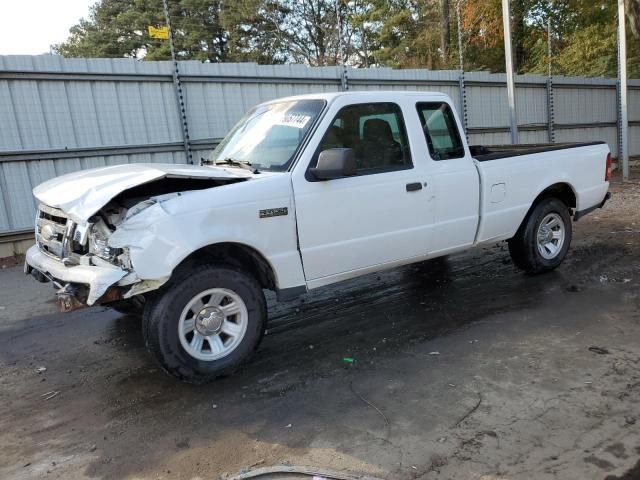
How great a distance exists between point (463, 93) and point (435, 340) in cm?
1051

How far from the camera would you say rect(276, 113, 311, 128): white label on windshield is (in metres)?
4.47

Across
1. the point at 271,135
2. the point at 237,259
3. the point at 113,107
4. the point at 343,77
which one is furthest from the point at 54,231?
the point at 343,77

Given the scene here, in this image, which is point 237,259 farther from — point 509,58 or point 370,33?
point 370,33

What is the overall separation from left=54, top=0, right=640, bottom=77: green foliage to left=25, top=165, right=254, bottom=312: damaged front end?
20.7 m

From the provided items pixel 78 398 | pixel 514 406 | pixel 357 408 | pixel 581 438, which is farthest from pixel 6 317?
pixel 581 438

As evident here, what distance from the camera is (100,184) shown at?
3.88 metres

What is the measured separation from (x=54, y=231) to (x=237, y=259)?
1.45 meters

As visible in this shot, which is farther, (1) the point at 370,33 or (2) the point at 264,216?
(1) the point at 370,33

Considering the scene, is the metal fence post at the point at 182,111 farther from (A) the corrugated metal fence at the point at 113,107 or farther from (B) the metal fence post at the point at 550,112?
(B) the metal fence post at the point at 550,112

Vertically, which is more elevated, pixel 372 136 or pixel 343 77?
pixel 343 77

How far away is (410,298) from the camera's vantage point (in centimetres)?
573

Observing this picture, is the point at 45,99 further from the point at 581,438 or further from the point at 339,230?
the point at 581,438

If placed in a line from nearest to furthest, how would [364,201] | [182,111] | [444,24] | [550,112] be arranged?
[364,201], [182,111], [550,112], [444,24]

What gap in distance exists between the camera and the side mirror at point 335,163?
4.04 metres
